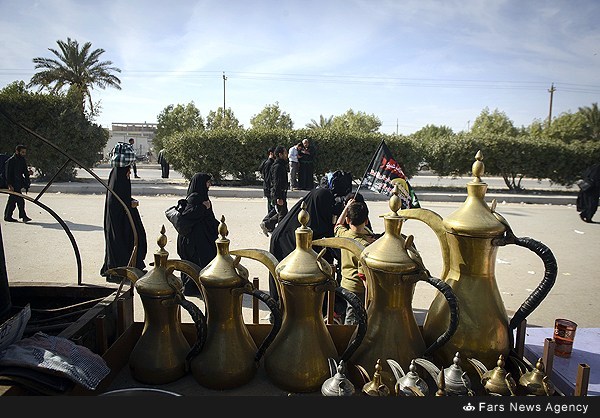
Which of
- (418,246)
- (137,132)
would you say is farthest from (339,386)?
(137,132)

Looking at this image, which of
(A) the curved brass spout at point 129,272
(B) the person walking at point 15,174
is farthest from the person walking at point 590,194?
(B) the person walking at point 15,174

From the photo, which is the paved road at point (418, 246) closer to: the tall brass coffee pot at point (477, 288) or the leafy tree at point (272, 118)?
the tall brass coffee pot at point (477, 288)

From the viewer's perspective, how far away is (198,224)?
4.29 m

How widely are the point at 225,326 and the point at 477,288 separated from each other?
74 cm

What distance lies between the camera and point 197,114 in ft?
118

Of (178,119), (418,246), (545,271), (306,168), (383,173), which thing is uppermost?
(178,119)

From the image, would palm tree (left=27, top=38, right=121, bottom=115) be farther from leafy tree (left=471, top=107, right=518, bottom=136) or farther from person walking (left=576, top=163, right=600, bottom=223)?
leafy tree (left=471, top=107, right=518, bottom=136)

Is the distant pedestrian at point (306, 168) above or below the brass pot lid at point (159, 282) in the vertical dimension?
above

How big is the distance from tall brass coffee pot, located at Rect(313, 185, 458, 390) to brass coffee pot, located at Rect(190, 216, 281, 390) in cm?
27

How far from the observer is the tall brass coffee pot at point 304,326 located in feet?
3.69

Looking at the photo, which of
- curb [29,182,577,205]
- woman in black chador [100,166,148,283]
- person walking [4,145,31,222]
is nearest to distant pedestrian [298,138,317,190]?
curb [29,182,577,205]

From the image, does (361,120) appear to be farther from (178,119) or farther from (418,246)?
(418,246)

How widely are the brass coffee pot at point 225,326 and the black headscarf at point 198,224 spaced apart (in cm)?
307

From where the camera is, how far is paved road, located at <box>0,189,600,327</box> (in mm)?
4355
